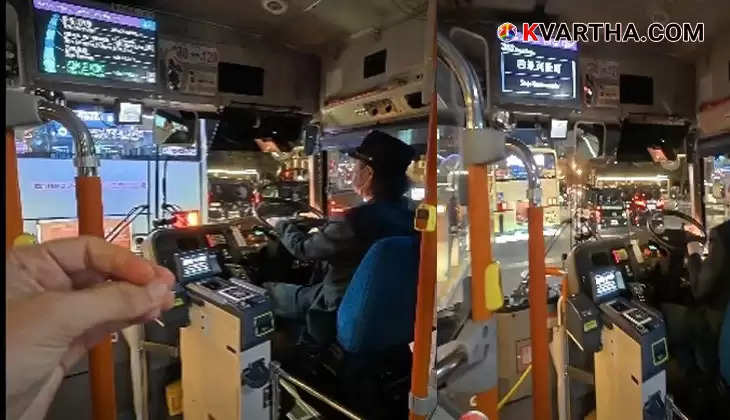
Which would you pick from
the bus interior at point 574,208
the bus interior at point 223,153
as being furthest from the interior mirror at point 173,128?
the bus interior at point 574,208

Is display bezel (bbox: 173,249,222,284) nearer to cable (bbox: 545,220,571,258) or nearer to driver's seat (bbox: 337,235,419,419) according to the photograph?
driver's seat (bbox: 337,235,419,419)

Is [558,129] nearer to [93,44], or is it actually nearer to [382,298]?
[382,298]

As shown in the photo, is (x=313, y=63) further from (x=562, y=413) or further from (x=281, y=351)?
(x=562, y=413)

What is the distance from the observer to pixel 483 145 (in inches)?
34.3

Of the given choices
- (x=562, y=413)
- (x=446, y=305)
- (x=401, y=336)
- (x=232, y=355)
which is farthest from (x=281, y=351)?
(x=562, y=413)

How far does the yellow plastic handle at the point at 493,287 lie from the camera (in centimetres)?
88

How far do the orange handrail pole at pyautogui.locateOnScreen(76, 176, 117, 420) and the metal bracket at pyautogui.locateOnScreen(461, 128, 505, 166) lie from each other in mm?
783

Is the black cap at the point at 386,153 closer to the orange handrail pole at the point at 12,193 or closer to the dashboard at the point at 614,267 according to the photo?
the dashboard at the point at 614,267

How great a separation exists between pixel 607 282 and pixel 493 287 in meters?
0.46

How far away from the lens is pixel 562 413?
42.6 inches

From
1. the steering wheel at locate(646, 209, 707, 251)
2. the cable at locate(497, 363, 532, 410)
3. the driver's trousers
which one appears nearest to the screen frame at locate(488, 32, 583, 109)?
the steering wheel at locate(646, 209, 707, 251)

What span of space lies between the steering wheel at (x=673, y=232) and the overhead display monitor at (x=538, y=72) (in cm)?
42

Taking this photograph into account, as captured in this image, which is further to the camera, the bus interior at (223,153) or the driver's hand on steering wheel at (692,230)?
the driver's hand on steering wheel at (692,230)

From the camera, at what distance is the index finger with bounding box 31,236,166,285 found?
54cm
